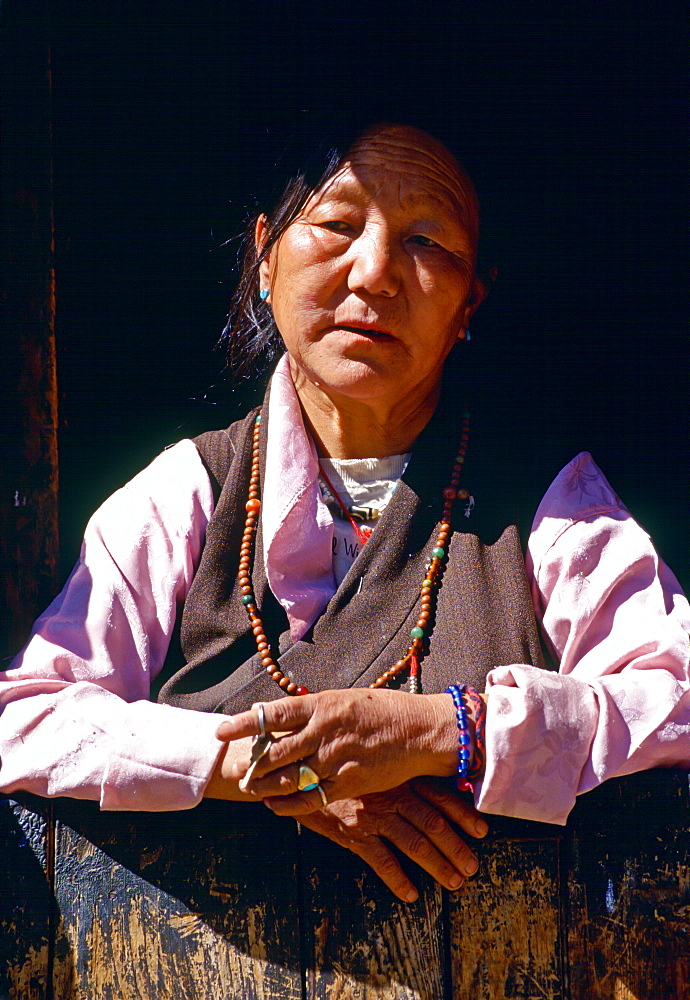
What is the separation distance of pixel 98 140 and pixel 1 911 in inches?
79.5

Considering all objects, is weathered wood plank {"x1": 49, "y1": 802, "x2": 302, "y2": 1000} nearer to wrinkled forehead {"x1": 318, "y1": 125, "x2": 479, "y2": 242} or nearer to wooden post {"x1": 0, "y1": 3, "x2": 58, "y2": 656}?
wooden post {"x1": 0, "y1": 3, "x2": 58, "y2": 656}

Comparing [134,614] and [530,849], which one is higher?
[134,614]

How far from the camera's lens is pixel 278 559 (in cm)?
189

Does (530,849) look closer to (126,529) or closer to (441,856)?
(441,856)

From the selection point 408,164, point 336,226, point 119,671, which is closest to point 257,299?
point 336,226

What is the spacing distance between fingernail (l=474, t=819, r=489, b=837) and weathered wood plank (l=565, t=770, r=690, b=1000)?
14 cm

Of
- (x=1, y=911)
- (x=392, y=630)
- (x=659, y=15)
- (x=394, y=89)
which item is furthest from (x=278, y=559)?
(x=659, y=15)

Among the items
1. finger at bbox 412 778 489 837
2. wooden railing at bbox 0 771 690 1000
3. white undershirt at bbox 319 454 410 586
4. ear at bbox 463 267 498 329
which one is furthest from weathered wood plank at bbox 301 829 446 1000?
ear at bbox 463 267 498 329

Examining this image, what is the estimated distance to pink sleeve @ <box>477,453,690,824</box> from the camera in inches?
60.7

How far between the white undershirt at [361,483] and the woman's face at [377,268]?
157mm

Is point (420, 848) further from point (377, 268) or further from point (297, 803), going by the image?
point (377, 268)

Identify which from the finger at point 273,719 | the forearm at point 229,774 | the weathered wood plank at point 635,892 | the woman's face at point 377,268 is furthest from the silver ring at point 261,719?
the woman's face at point 377,268

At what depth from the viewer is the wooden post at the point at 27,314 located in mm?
2131

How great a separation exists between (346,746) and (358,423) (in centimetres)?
74
